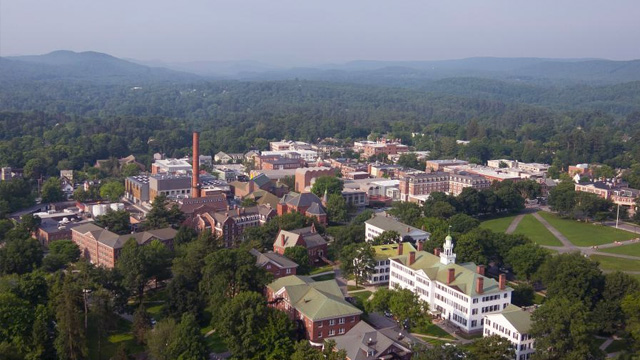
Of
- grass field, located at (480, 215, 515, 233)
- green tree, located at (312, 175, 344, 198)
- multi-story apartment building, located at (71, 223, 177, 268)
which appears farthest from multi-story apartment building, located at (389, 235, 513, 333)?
green tree, located at (312, 175, 344, 198)

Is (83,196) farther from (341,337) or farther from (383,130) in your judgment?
(383,130)

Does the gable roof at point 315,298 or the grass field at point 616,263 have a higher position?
the gable roof at point 315,298

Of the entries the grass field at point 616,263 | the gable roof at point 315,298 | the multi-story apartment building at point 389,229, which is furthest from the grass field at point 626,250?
the gable roof at point 315,298

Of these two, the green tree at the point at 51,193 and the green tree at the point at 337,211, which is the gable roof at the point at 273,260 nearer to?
the green tree at the point at 337,211

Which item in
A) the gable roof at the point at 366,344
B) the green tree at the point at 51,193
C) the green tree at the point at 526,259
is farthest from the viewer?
the green tree at the point at 51,193

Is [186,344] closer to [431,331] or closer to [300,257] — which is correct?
[431,331]

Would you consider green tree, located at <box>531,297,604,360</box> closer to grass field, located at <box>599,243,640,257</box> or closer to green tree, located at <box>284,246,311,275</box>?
green tree, located at <box>284,246,311,275</box>
